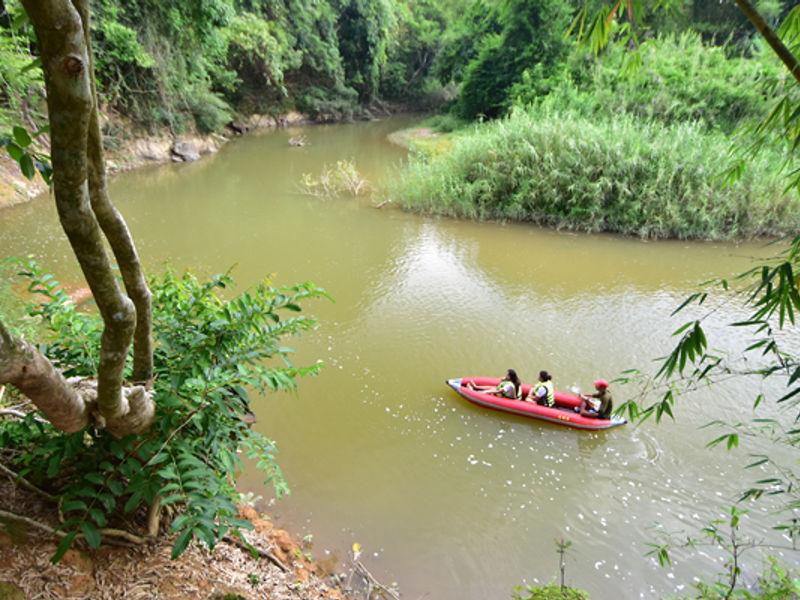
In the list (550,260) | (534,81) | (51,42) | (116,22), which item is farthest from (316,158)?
(51,42)

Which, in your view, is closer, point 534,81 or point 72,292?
point 72,292

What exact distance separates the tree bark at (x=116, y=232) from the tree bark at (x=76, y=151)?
10 centimetres

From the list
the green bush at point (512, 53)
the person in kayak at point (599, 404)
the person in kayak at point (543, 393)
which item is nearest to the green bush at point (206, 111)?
the green bush at point (512, 53)

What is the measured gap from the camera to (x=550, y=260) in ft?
Answer: 30.6

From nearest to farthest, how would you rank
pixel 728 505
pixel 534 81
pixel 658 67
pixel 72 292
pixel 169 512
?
pixel 169 512
pixel 728 505
pixel 72 292
pixel 658 67
pixel 534 81

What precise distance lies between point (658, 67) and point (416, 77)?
832 inches

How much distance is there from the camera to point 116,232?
4.60 feet

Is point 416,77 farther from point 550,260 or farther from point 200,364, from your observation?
point 200,364

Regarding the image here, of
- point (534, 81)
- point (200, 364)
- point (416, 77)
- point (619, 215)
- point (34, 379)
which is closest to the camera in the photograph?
point (34, 379)

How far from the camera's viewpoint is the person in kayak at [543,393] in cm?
518

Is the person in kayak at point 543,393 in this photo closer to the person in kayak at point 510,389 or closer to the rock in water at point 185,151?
the person in kayak at point 510,389

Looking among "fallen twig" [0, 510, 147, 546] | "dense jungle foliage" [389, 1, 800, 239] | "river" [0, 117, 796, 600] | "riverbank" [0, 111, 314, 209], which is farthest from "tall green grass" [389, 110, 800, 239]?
"fallen twig" [0, 510, 147, 546]

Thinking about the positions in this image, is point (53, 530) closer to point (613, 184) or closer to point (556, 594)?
point (556, 594)

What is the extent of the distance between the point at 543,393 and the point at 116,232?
15.4 ft
